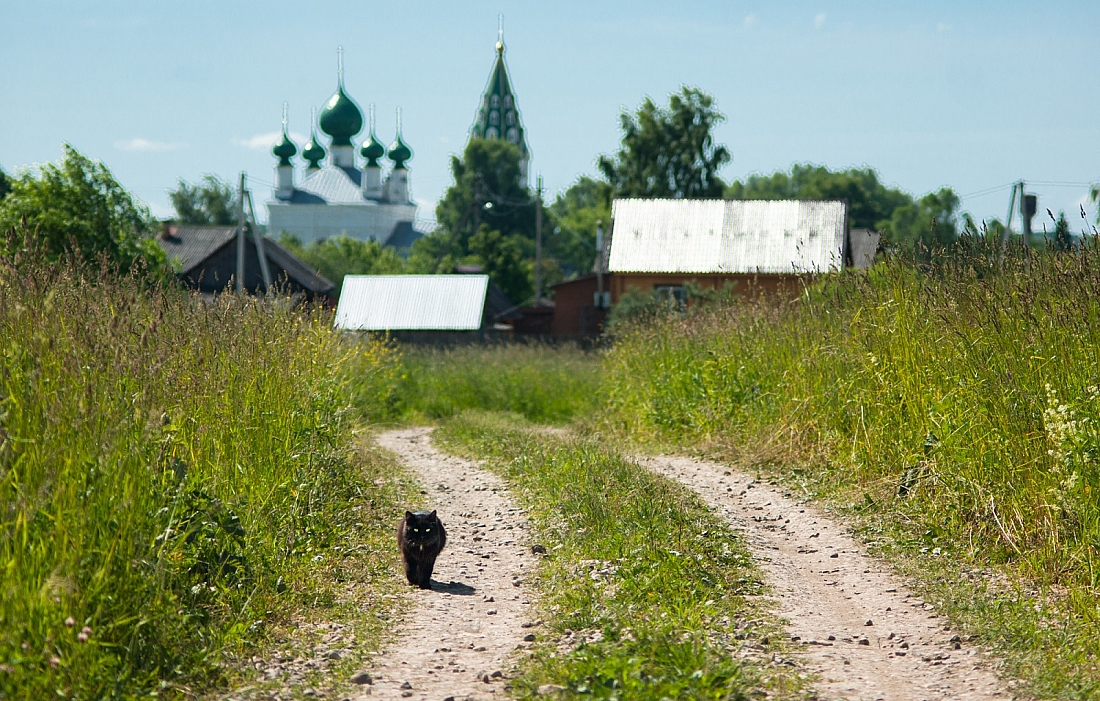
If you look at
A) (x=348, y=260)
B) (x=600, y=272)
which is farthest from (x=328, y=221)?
(x=600, y=272)

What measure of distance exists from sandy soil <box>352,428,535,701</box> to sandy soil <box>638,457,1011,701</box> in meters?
1.37

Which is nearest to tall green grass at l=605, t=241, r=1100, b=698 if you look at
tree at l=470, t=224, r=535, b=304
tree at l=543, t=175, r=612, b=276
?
tree at l=470, t=224, r=535, b=304

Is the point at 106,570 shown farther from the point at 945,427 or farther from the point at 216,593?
the point at 945,427

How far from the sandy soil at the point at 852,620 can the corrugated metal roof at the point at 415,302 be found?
82.8 ft

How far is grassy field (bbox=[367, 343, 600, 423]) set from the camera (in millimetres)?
17880

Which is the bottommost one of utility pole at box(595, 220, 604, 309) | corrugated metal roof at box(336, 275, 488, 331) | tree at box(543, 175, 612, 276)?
corrugated metal roof at box(336, 275, 488, 331)

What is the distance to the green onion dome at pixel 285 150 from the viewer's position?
10156cm

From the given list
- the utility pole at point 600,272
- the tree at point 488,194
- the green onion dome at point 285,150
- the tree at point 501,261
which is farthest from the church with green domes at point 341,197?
the utility pole at point 600,272

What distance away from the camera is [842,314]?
9.96 m

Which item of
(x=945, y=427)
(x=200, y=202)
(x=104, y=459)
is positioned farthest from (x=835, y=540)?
(x=200, y=202)

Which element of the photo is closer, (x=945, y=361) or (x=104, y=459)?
(x=104, y=459)

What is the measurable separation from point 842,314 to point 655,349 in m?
4.68

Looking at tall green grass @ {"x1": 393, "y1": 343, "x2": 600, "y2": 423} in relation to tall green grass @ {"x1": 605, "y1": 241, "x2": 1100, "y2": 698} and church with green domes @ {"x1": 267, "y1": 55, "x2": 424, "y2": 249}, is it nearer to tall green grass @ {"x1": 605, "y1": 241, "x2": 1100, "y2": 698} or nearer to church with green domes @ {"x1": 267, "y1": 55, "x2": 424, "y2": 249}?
tall green grass @ {"x1": 605, "y1": 241, "x2": 1100, "y2": 698}

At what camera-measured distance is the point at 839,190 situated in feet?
267
